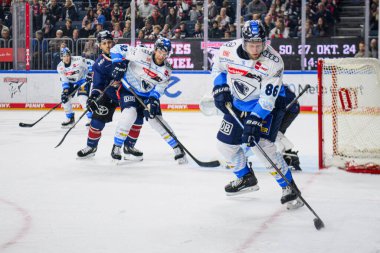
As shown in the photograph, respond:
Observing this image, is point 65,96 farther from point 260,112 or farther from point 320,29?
point 260,112

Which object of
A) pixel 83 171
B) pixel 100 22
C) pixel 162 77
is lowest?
pixel 83 171

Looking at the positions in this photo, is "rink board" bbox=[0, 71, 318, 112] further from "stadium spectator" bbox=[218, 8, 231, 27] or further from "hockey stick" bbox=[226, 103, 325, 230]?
"hockey stick" bbox=[226, 103, 325, 230]

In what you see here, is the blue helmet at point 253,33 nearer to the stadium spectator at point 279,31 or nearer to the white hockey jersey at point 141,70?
the white hockey jersey at point 141,70

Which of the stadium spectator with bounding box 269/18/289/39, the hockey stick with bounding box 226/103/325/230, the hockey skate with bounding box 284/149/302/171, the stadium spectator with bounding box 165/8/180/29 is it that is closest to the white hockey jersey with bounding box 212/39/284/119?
the hockey stick with bounding box 226/103/325/230

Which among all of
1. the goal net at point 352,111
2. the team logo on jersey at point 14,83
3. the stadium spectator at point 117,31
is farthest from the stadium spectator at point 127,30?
the goal net at point 352,111

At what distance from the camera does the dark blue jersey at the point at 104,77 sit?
6.15 m

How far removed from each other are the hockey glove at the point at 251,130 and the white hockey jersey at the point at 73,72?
5614 millimetres

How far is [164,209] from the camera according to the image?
398 centimetres

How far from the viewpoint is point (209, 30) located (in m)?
11.0

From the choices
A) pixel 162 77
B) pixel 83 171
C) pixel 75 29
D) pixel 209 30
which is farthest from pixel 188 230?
pixel 75 29

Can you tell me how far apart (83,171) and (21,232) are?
2110mm

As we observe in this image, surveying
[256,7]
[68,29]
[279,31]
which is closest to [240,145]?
[279,31]

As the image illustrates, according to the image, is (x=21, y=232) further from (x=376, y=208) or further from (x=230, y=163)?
(x=376, y=208)

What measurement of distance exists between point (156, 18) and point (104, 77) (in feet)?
18.1
